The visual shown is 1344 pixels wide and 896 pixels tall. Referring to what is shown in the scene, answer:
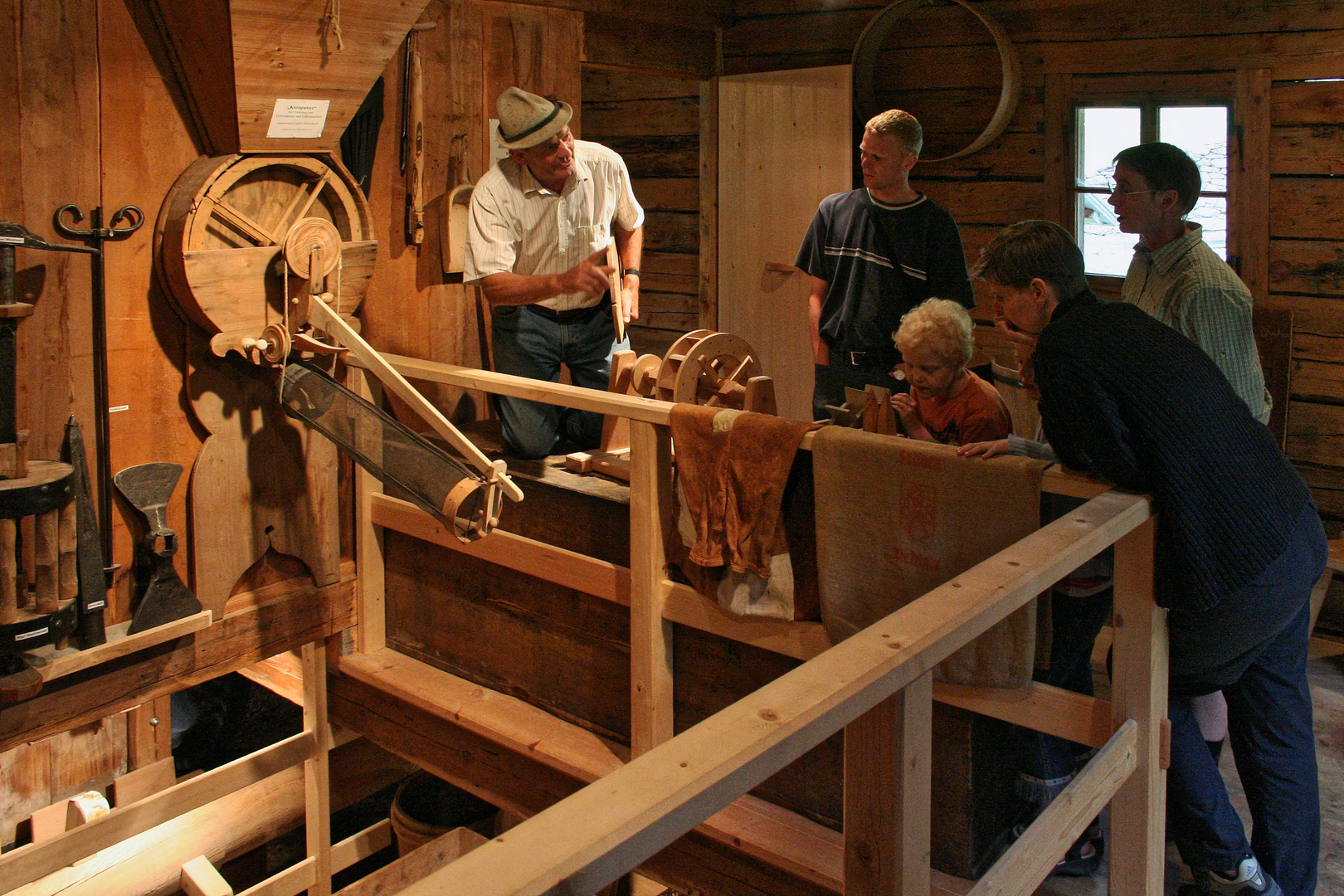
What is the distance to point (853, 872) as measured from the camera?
158 cm

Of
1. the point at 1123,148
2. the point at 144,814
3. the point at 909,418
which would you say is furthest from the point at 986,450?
the point at 144,814

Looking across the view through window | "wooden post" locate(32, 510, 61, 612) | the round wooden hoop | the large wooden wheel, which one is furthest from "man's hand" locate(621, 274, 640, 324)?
the round wooden hoop

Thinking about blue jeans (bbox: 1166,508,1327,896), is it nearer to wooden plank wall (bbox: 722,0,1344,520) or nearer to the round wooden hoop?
wooden plank wall (bbox: 722,0,1344,520)

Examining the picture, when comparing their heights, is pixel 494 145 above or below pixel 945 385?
above

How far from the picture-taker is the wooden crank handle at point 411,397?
2922 millimetres

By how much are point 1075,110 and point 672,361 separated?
2.61m

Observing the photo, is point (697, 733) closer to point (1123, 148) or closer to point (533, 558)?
point (533, 558)

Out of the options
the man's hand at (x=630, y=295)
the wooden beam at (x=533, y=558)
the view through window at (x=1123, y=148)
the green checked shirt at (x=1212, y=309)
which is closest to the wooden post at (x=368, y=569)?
the wooden beam at (x=533, y=558)

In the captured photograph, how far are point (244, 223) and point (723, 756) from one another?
8.72 feet

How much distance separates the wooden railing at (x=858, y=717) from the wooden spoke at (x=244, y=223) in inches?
26.1

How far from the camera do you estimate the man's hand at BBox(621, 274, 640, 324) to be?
3.63 meters

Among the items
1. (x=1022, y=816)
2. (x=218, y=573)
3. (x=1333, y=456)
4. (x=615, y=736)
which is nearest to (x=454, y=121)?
(x=218, y=573)

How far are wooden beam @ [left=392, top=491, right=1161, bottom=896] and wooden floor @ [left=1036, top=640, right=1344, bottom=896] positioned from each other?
4.34 feet

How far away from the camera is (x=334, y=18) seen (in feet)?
10.7
